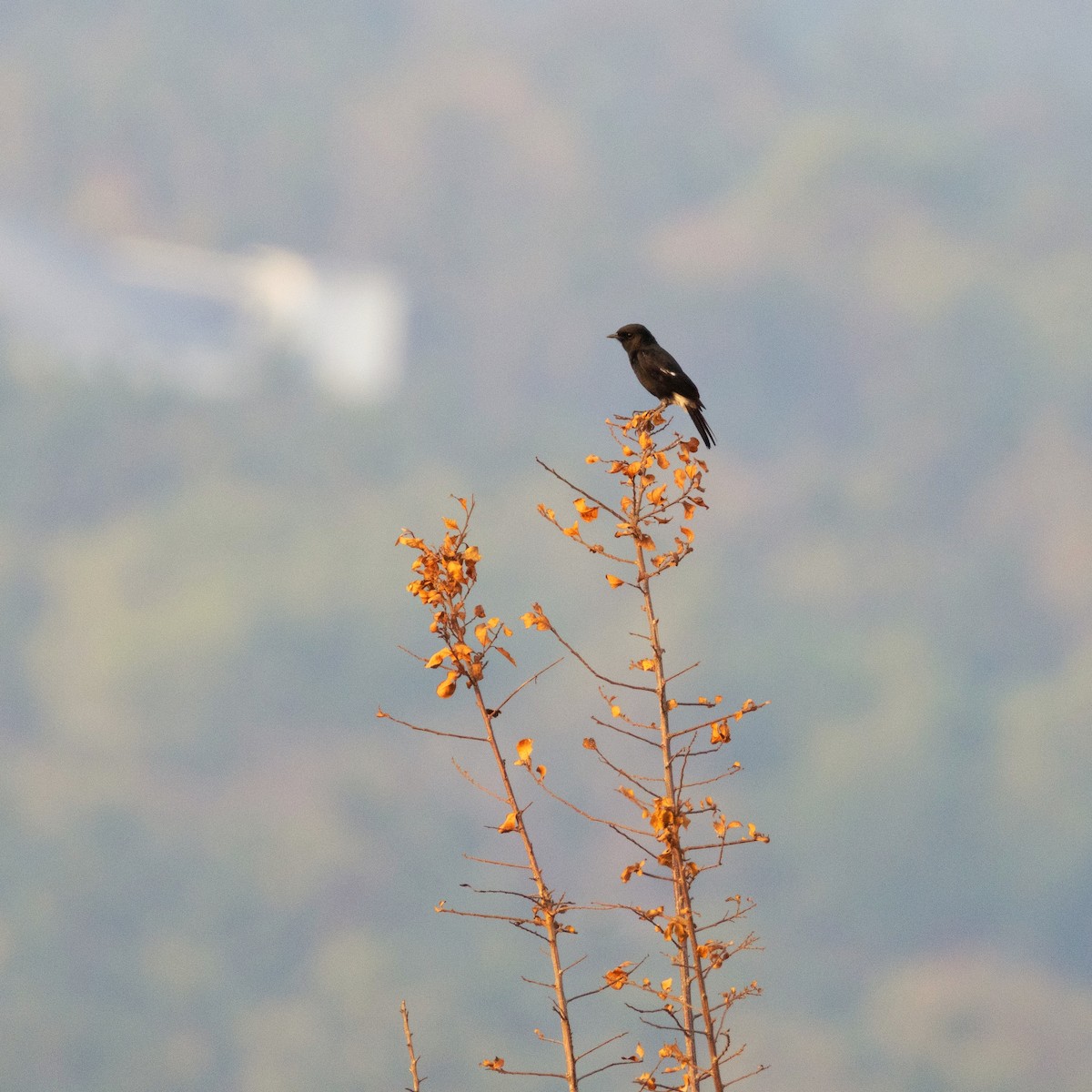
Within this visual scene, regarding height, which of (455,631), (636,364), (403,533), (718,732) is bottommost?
(718,732)

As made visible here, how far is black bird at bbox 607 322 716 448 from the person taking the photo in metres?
16.3

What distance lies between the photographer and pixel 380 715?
26.1ft

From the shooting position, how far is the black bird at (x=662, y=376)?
1630cm

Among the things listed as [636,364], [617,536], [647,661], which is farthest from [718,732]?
[636,364]

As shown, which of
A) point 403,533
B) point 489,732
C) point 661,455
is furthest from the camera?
point 661,455

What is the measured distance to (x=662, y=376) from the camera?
1677 centimetres

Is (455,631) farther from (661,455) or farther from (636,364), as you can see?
(636,364)

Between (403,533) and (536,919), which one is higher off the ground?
(403,533)

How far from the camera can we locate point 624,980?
7672 millimetres

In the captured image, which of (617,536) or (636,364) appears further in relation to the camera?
(636,364)

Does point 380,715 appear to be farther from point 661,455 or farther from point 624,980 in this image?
point 661,455

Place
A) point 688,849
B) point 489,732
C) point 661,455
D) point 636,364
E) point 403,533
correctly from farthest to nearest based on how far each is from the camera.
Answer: point 636,364
point 661,455
point 403,533
point 688,849
point 489,732

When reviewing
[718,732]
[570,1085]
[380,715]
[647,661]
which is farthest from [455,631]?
[570,1085]

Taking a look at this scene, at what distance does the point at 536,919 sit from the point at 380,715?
1513 mm
